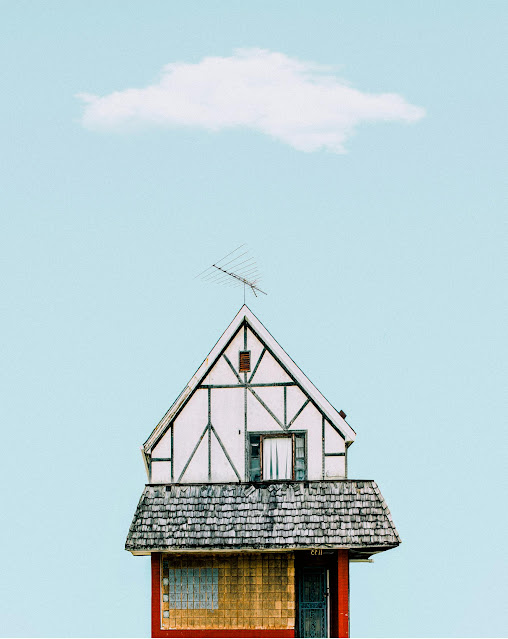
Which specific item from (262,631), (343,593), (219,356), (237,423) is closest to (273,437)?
(237,423)

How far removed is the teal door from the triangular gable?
4.18 meters

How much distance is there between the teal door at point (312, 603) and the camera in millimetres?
38531

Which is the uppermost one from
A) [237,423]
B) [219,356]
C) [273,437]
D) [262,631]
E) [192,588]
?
[219,356]

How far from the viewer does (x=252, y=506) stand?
37.5 meters

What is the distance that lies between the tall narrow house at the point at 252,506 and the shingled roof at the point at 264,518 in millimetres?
28

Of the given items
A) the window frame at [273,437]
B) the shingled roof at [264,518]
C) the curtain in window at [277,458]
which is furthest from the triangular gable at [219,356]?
the shingled roof at [264,518]

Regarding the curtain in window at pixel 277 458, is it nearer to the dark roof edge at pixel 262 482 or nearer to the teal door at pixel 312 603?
the dark roof edge at pixel 262 482

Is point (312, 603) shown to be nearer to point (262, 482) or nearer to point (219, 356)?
point (262, 482)

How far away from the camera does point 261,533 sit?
37.0m

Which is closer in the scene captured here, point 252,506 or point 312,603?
point 252,506

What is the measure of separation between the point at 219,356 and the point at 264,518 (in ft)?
16.4

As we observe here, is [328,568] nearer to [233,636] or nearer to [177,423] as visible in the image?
[233,636]

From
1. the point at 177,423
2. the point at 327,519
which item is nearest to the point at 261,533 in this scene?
the point at 327,519

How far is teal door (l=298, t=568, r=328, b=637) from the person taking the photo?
126ft
